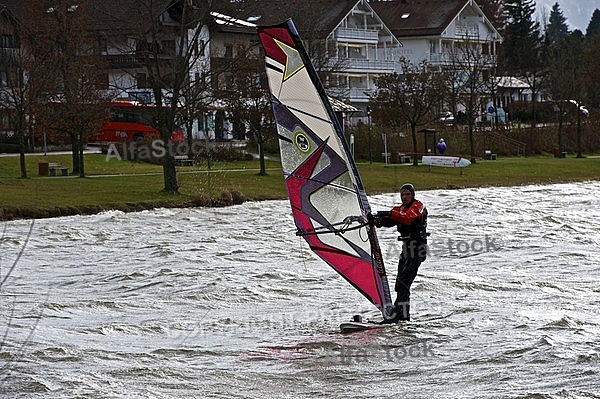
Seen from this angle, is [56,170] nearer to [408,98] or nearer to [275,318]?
[408,98]

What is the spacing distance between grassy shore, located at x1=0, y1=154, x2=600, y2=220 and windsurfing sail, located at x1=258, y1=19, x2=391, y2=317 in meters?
12.5

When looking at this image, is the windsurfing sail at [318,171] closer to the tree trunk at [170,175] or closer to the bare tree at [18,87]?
the tree trunk at [170,175]

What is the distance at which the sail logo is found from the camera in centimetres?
1130

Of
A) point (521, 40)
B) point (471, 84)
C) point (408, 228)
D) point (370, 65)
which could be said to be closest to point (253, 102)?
point (471, 84)

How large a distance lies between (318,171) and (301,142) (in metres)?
0.35

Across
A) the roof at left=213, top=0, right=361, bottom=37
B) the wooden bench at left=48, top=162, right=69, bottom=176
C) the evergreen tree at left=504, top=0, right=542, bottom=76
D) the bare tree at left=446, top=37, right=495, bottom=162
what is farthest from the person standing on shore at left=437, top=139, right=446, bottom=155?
the evergreen tree at left=504, top=0, right=542, bottom=76

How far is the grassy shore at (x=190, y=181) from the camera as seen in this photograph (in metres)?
25.4

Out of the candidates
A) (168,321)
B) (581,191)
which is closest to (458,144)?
(581,191)

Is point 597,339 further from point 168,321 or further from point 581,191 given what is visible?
point 581,191

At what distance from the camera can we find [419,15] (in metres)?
65.4

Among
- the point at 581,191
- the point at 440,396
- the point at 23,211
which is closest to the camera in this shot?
the point at 440,396

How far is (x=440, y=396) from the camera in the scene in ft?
29.8

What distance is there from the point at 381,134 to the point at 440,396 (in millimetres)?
32737

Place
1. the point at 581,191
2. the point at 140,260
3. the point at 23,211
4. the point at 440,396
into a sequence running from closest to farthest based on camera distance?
1. the point at 440,396
2. the point at 140,260
3. the point at 23,211
4. the point at 581,191
